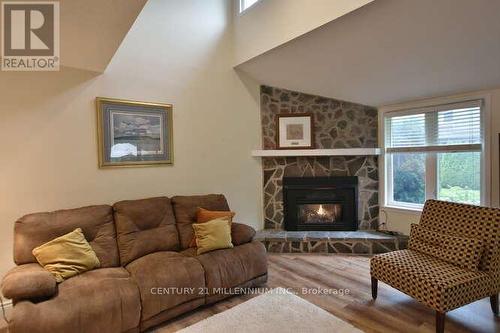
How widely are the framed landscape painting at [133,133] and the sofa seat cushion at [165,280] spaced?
1180 mm

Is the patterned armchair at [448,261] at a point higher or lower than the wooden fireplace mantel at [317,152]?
lower

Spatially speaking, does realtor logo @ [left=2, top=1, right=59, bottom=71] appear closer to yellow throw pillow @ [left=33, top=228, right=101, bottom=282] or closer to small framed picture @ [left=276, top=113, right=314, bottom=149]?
yellow throw pillow @ [left=33, top=228, right=101, bottom=282]

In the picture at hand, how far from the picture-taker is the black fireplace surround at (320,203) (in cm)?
421

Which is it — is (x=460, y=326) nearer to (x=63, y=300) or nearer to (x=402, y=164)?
(x=402, y=164)

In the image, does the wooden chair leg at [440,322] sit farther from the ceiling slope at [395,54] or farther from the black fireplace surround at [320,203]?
the ceiling slope at [395,54]

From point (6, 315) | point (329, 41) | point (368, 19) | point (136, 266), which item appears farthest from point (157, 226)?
point (368, 19)

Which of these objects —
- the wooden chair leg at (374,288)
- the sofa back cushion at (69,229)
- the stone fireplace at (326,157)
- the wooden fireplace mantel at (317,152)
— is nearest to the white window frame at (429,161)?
the stone fireplace at (326,157)

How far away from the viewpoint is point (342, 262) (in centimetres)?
357

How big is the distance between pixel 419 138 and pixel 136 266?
153 inches

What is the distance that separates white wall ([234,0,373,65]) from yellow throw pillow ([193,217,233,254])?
217cm

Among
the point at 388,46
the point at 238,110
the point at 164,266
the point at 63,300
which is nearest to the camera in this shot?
the point at 63,300

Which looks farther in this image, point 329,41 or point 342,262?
point 342,262

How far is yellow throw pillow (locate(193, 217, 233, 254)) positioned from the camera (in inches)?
111

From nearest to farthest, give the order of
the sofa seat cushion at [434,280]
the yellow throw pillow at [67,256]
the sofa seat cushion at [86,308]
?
the sofa seat cushion at [86,308] < the sofa seat cushion at [434,280] < the yellow throw pillow at [67,256]
